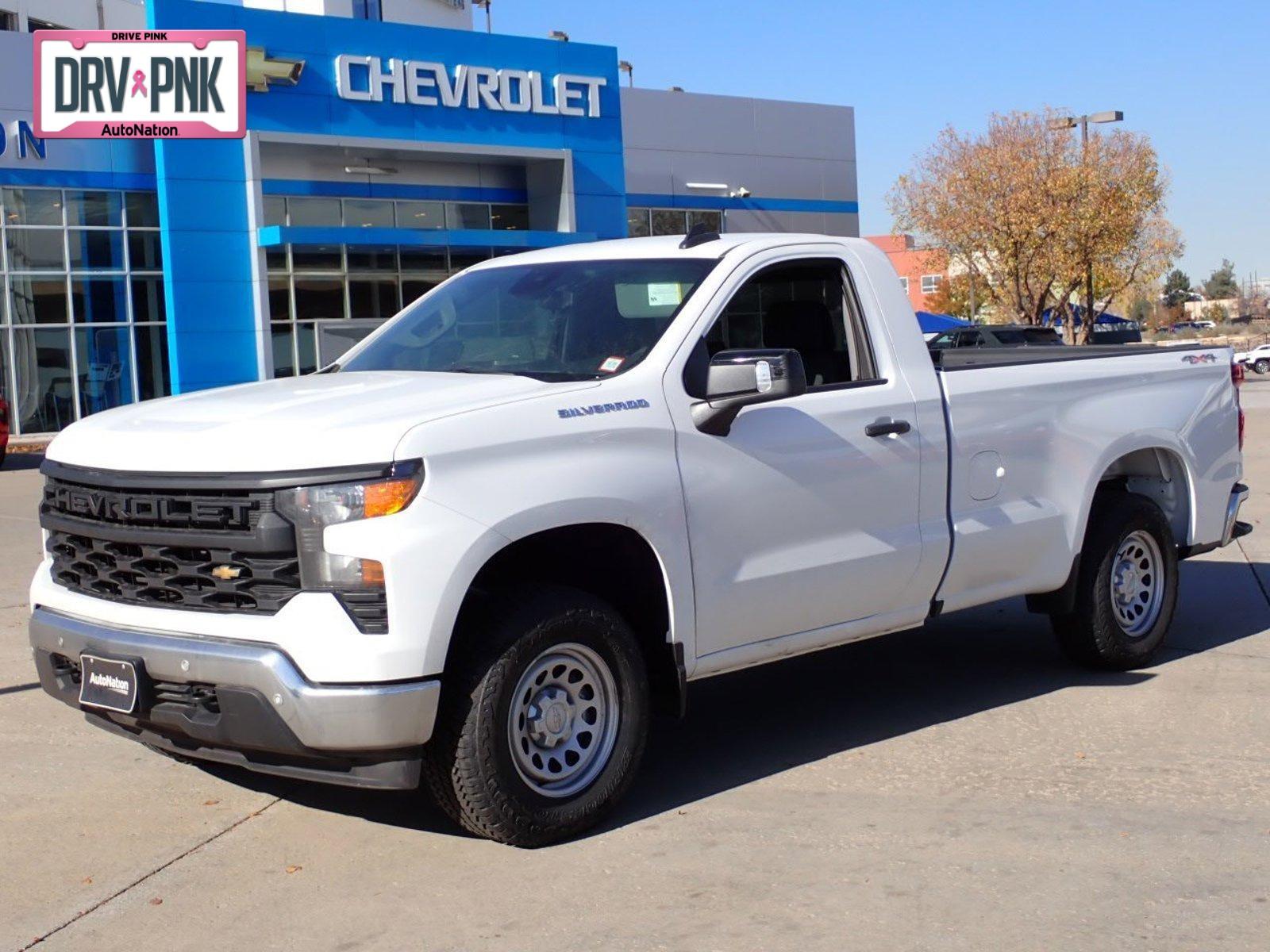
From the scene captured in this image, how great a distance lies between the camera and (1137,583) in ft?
24.0

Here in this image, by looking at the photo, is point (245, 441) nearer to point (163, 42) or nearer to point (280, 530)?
point (280, 530)

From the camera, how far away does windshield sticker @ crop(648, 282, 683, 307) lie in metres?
5.59

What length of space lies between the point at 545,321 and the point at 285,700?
194 centimetres

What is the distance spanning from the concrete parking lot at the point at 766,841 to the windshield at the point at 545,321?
160cm

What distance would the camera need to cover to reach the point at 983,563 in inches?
250

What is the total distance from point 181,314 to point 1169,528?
84.4 feet

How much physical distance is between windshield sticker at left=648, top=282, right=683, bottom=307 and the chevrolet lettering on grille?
179 centimetres

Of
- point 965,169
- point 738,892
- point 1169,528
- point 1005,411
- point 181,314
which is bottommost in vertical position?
point 738,892

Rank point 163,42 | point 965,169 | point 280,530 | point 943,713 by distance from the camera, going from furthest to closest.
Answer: point 965,169 < point 163,42 < point 943,713 < point 280,530

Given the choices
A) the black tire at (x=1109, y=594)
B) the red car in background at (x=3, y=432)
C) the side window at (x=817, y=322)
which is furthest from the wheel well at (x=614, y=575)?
the red car in background at (x=3, y=432)

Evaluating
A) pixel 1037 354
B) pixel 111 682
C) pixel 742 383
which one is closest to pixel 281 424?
pixel 111 682

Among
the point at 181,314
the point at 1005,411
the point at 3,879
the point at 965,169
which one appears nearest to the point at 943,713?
the point at 1005,411

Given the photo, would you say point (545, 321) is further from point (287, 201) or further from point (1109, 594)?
point (287, 201)

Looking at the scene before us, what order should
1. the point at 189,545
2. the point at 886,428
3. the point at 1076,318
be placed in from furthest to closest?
the point at 1076,318, the point at 886,428, the point at 189,545
